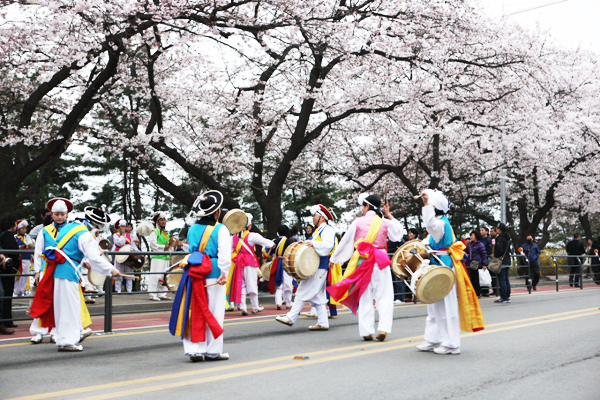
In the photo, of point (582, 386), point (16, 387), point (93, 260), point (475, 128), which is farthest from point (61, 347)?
point (475, 128)

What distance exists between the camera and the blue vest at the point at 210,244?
7570 millimetres

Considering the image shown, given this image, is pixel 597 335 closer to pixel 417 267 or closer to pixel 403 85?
pixel 417 267

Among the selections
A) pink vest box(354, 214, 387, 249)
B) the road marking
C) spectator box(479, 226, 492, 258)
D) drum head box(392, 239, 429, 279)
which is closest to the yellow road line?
the road marking

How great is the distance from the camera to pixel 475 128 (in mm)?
24312

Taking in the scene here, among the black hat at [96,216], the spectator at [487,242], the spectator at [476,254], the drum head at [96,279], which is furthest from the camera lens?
the spectator at [487,242]

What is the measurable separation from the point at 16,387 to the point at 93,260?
7.80 ft

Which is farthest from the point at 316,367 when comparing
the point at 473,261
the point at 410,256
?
the point at 473,261

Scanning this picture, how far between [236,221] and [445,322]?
5.82 meters

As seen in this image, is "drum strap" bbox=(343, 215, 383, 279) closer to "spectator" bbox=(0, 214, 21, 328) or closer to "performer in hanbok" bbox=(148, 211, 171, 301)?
"spectator" bbox=(0, 214, 21, 328)

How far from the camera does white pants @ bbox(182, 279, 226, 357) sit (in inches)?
293

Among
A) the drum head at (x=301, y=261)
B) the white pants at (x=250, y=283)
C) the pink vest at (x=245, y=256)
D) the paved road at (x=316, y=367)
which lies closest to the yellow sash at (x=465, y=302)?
the paved road at (x=316, y=367)

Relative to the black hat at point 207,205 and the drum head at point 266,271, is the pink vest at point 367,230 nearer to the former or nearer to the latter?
the black hat at point 207,205

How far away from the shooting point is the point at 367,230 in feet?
30.8

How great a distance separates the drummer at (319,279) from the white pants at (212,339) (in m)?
2.94
